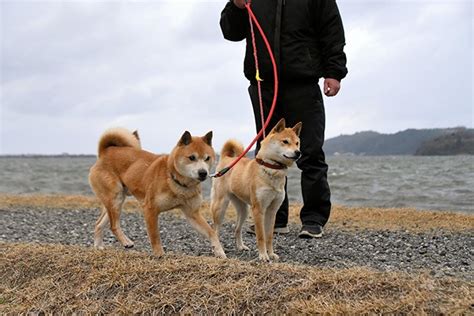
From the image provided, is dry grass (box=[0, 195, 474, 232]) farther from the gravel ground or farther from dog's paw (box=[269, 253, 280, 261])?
dog's paw (box=[269, 253, 280, 261])

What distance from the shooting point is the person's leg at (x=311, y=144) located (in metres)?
6.11

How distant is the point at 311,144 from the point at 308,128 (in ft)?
0.62

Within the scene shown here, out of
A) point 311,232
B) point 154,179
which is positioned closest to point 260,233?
point 154,179

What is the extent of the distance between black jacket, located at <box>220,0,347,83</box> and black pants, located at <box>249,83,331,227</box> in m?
0.19

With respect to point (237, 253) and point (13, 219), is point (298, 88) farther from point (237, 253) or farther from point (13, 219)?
point (13, 219)

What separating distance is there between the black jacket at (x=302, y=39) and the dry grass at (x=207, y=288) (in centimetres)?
263

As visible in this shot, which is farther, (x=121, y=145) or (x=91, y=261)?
(x=121, y=145)

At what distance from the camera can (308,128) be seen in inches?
243

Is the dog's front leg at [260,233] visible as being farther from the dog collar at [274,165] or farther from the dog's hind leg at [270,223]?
the dog collar at [274,165]

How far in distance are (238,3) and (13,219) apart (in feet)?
19.8

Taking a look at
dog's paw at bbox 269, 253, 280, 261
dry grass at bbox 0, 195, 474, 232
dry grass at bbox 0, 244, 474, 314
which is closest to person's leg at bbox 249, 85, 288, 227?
dog's paw at bbox 269, 253, 280, 261

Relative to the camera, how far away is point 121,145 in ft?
19.5

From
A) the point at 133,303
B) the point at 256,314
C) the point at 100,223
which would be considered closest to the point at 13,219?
the point at 100,223

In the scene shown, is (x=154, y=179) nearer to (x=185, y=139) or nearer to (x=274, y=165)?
(x=185, y=139)
